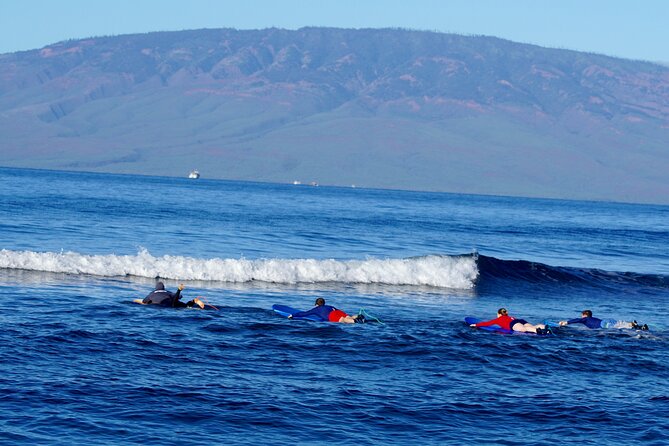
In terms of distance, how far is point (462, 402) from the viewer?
19.8m

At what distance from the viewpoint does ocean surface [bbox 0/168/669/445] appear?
1769 centimetres

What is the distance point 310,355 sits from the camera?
2359 centimetres

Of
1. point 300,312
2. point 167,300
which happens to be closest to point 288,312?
point 300,312

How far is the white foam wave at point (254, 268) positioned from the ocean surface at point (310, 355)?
8 centimetres

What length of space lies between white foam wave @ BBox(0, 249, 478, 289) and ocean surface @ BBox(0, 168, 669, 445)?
8 cm

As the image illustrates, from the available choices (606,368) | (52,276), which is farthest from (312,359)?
(52,276)

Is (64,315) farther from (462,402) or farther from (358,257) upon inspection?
(358,257)

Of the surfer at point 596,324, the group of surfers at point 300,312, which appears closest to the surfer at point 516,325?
the surfer at point 596,324

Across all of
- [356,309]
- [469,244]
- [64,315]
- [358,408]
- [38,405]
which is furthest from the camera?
[469,244]

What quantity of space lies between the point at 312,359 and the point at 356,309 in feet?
32.0

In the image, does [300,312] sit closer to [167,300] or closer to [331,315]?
[331,315]

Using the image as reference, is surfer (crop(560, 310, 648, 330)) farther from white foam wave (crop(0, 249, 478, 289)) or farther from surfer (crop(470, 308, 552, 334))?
white foam wave (crop(0, 249, 478, 289))

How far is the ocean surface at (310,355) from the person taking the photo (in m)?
17.7

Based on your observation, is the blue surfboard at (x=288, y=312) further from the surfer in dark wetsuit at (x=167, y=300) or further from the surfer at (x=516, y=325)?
the surfer at (x=516, y=325)
